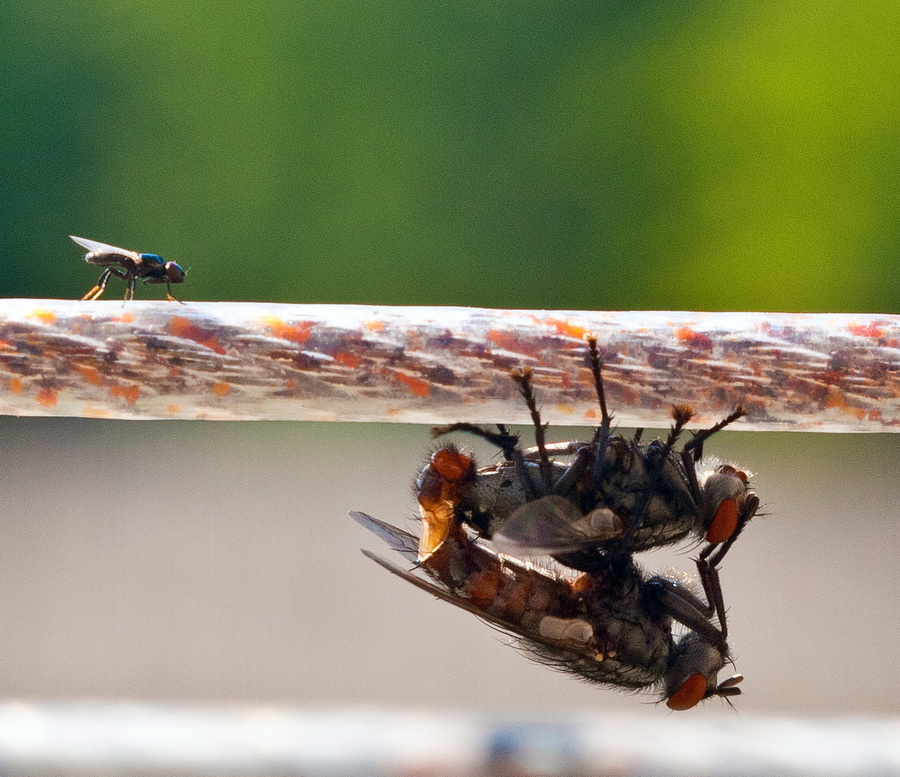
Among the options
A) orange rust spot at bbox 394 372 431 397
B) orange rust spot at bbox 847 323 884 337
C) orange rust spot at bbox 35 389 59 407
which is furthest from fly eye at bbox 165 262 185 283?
orange rust spot at bbox 847 323 884 337

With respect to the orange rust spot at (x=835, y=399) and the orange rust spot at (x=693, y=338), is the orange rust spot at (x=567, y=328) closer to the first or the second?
the orange rust spot at (x=693, y=338)

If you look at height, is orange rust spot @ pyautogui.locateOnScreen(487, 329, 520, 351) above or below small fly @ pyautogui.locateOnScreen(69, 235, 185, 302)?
below

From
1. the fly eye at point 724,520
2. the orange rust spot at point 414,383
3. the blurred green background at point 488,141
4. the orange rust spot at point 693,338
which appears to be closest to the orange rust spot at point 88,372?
the orange rust spot at point 414,383

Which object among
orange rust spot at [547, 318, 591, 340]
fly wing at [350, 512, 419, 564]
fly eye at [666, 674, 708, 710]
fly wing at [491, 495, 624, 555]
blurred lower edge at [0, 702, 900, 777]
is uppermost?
orange rust spot at [547, 318, 591, 340]

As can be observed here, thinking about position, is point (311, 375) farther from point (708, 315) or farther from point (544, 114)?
point (544, 114)

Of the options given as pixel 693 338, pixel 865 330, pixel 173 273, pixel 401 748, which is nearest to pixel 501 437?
pixel 693 338

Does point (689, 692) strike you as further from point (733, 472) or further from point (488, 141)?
point (488, 141)

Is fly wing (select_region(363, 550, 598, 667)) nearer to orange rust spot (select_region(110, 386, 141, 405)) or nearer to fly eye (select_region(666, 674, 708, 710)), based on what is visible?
fly eye (select_region(666, 674, 708, 710))

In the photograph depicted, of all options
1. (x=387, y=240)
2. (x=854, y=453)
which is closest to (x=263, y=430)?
(x=387, y=240)
